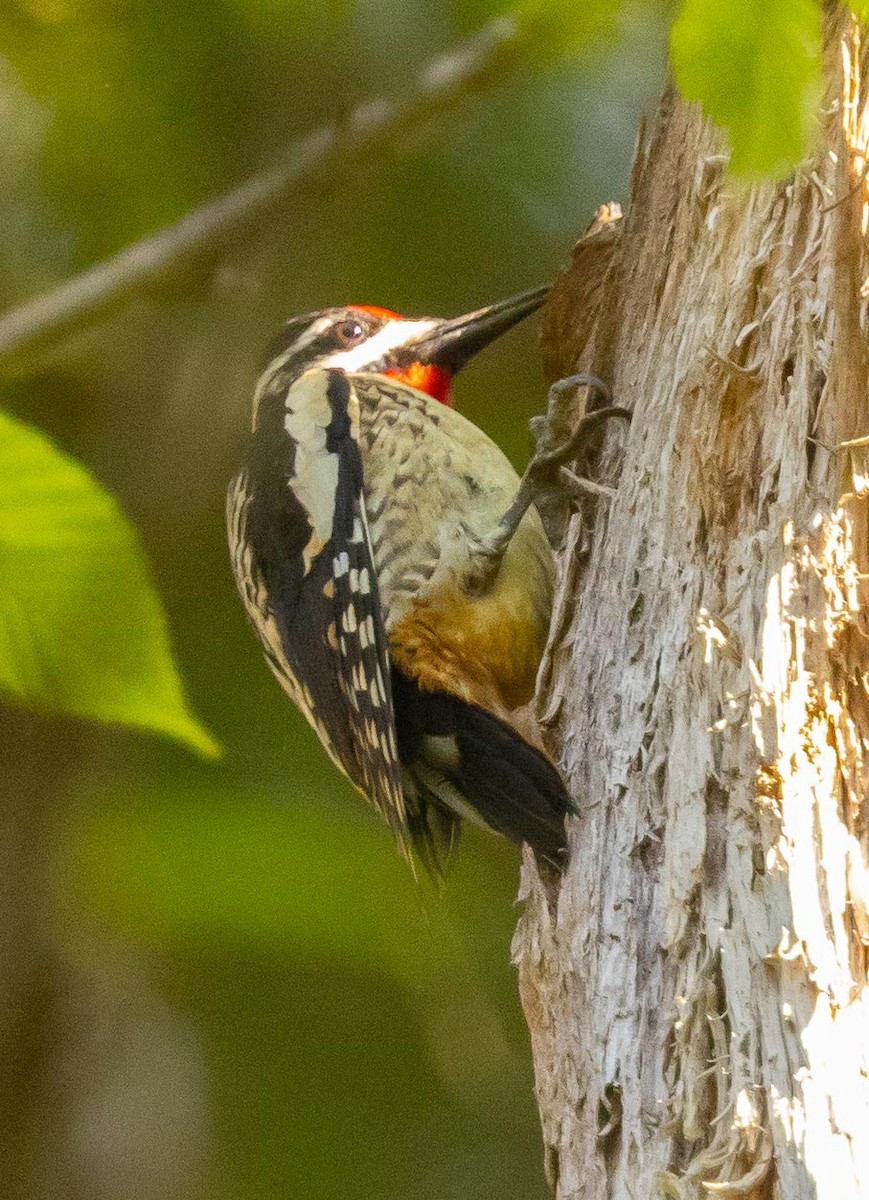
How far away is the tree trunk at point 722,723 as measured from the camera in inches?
56.7

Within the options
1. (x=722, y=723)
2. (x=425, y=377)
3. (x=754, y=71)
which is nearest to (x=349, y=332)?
(x=425, y=377)

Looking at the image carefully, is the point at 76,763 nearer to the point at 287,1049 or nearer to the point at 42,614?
the point at 287,1049

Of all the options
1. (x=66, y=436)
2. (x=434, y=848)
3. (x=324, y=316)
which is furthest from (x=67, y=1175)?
(x=324, y=316)

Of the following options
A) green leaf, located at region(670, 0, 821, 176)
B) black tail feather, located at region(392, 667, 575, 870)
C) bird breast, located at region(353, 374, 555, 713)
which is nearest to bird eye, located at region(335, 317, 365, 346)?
bird breast, located at region(353, 374, 555, 713)

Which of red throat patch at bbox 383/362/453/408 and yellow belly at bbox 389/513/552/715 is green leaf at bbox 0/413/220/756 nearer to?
yellow belly at bbox 389/513/552/715

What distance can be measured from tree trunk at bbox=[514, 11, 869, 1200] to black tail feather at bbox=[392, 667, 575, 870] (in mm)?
48

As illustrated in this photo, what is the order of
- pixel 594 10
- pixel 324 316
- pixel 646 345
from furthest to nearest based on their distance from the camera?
1. pixel 324 316
2. pixel 646 345
3. pixel 594 10

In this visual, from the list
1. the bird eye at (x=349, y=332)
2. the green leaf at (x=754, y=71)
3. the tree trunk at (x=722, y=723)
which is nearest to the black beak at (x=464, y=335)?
the bird eye at (x=349, y=332)

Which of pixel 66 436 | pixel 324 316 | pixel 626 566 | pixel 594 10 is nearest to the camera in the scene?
pixel 594 10

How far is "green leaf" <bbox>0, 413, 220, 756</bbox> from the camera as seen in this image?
101 centimetres

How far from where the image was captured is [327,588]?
2.32m

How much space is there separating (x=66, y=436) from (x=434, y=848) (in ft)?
3.21

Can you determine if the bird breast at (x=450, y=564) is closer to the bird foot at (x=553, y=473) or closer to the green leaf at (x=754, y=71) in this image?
the bird foot at (x=553, y=473)

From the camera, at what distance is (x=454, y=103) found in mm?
2615
